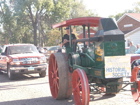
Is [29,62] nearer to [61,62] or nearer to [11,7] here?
[61,62]

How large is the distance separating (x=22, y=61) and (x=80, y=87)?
6.47 metres

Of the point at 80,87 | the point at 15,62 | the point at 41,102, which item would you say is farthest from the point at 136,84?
the point at 15,62

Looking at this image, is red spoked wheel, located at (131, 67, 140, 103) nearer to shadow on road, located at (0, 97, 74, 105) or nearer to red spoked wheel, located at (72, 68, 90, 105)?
red spoked wheel, located at (72, 68, 90, 105)

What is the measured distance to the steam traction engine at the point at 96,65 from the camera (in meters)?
5.56

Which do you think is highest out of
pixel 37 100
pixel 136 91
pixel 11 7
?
pixel 11 7

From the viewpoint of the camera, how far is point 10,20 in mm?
45531

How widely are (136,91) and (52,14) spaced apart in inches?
1642

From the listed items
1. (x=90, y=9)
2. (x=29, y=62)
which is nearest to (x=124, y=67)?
(x=29, y=62)

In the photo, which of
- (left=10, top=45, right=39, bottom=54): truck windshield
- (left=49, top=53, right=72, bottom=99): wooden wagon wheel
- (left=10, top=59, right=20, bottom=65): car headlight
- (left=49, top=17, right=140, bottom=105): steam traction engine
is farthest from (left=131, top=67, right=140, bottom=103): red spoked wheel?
(left=10, top=45, right=39, bottom=54): truck windshield

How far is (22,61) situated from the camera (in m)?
12.0

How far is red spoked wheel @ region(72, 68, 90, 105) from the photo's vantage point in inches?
213

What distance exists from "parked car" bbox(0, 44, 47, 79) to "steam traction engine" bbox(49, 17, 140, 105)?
479 cm

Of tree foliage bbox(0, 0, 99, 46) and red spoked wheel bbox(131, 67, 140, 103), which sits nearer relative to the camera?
red spoked wheel bbox(131, 67, 140, 103)

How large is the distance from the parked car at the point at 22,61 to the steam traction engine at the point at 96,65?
4789 millimetres
